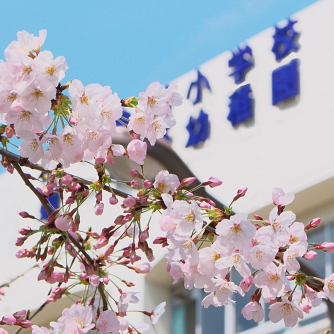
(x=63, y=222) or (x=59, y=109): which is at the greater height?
(x=59, y=109)

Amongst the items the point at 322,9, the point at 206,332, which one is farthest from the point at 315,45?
the point at 206,332

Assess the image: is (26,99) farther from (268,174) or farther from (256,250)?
(268,174)

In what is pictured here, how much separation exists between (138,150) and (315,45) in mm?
5025

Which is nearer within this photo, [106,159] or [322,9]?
[106,159]

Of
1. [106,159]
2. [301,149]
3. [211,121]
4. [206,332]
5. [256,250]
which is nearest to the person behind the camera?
[256,250]

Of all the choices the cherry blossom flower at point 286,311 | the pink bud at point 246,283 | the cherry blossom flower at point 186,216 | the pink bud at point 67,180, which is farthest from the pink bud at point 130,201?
the cherry blossom flower at point 286,311

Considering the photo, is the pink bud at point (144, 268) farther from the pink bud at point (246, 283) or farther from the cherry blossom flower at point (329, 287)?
the cherry blossom flower at point (329, 287)

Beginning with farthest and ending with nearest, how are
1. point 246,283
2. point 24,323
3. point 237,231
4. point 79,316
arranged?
1. point 24,323
2. point 79,316
3. point 246,283
4. point 237,231

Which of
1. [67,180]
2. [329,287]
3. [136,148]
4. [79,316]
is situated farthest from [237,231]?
[79,316]

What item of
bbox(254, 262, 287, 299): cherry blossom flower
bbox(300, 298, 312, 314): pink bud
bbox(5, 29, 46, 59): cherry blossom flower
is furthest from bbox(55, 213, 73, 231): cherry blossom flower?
bbox(300, 298, 312, 314): pink bud

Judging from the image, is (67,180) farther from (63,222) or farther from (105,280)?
Result: (105,280)

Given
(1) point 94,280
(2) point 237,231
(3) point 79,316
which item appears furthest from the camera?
(1) point 94,280

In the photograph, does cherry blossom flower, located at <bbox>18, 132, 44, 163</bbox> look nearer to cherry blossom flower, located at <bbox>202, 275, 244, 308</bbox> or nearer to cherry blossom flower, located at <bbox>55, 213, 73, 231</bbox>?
cherry blossom flower, located at <bbox>55, 213, 73, 231</bbox>

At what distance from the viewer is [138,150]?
2248mm
